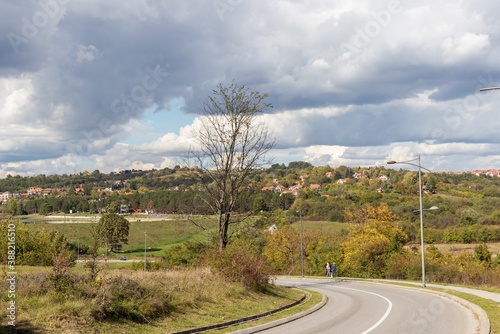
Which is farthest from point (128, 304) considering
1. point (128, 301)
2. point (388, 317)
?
point (388, 317)

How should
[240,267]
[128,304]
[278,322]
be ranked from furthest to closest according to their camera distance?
[240,267], [278,322], [128,304]

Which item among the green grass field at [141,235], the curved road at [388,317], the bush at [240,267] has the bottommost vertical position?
the green grass field at [141,235]

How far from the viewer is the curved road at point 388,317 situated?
1546cm

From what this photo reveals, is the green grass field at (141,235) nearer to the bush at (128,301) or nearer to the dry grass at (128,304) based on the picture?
the dry grass at (128,304)

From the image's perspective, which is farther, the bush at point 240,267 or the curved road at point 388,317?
the bush at point 240,267

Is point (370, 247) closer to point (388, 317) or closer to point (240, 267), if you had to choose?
point (240, 267)

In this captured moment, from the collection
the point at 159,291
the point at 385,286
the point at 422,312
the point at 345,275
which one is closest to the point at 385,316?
the point at 422,312

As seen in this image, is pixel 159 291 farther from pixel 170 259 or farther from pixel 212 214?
pixel 170 259

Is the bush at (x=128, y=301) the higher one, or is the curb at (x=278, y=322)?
the bush at (x=128, y=301)

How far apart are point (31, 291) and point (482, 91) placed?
15.3 meters

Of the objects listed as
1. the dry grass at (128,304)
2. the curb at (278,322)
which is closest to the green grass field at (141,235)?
the curb at (278,322)

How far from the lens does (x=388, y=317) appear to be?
1842cm

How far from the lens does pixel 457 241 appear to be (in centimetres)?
8506

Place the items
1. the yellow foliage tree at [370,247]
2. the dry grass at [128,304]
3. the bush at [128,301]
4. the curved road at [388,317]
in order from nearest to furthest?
the dry grass at [128,304] < the bush at [128,301] < the curved road at [388,317] < the yellow foliage tree at [370,247]
